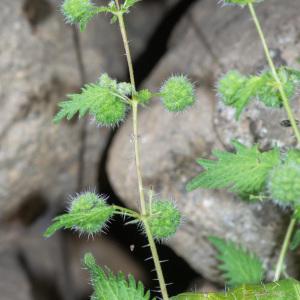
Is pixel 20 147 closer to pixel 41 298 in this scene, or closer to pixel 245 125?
pixel 41 298

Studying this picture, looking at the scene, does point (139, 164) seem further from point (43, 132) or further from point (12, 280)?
point (12, 280)

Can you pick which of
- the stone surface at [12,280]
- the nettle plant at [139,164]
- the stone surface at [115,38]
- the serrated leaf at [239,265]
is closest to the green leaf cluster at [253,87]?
the nettle plant at [139,164]

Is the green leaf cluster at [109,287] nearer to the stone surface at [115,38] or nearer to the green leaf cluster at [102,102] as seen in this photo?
the green leaf cluster at [102,102]

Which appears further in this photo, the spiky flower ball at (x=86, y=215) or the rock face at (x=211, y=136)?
the rock face at (x=211, y=136)

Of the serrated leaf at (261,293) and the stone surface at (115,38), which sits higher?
the stone surface at (115,38)

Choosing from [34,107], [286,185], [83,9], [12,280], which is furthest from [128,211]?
[12,280]

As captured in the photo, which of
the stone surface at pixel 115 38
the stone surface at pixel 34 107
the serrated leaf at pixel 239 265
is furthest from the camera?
the stone surface at pixel 115 38
